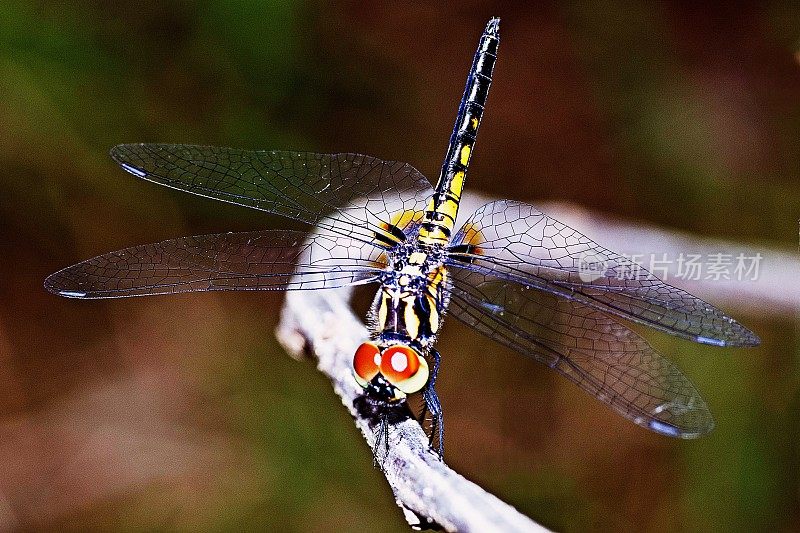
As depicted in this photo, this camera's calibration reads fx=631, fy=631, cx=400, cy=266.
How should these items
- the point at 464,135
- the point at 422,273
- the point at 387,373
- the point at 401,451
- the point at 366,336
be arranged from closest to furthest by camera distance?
the point at 401,451
the point at 387,373
the point at 366,336
the point at 422,273
the point at 464,135

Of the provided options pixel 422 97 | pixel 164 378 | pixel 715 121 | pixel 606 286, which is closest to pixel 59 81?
pixel 164 378

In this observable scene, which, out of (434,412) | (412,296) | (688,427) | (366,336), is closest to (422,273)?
(412,296)

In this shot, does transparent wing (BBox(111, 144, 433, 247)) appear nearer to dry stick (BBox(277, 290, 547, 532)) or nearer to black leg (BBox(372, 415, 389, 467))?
dry stick (BBox(277, 290, 547, 532))

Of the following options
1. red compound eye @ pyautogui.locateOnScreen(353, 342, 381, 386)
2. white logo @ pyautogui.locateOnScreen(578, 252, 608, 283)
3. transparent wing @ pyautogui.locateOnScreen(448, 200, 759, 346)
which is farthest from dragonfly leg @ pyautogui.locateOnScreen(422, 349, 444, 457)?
white logo @ pyautogui.locateOnScreen(578, 252, 608, 283)

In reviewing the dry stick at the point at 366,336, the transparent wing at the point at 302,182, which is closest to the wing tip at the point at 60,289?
the transparent wing at the point at 302,182

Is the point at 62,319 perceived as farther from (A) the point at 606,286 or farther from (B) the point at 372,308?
(A) the point at 606,286

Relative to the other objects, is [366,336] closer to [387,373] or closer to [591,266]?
[387,373]

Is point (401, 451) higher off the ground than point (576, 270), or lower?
lower
